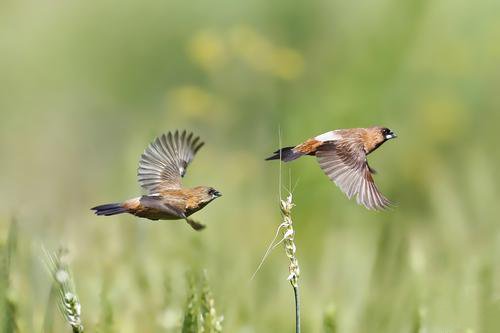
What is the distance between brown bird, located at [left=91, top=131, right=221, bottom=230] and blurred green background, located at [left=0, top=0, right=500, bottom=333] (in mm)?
221

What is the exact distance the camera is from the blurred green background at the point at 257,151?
8.61 ft

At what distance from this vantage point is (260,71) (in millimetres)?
6172

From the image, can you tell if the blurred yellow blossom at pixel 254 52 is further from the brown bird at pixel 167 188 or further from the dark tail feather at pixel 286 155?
the dark tail feather at pixel 286 155

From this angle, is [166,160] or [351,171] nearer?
[351,171]

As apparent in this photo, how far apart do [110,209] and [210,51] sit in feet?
15.0

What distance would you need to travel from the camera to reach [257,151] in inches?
186

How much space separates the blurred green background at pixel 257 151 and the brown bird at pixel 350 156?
199mm

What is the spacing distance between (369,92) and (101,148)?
7.92ft

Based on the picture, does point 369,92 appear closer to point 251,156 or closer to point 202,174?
Answer: point 251,156

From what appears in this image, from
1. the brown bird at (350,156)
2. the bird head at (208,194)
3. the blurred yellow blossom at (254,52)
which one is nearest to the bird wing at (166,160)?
the bird head at (208,194)

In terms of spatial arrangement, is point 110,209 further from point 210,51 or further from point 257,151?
point 210,51

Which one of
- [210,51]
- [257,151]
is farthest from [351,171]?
[210,51]

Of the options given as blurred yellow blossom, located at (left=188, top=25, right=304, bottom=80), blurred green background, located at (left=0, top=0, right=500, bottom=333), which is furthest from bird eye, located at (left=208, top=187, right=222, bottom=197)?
blurred yellow blossom, located at (left=188, top=25, right=304, bottom=80)

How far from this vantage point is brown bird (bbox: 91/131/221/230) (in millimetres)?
1783
